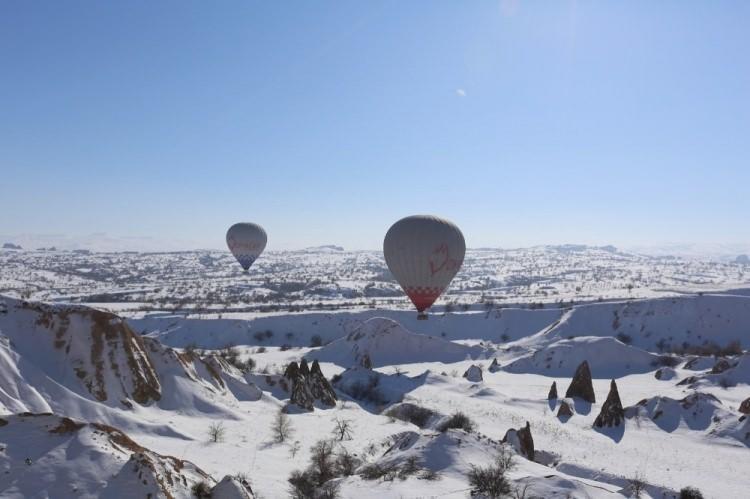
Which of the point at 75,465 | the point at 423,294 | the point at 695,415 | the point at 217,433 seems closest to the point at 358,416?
the point at 423,294

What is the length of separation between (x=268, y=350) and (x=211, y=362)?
4786 cm

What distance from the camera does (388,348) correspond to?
3113 inches

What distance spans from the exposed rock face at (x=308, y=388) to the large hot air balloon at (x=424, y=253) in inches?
482

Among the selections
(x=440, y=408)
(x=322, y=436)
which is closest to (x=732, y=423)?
(x=440, y=408)

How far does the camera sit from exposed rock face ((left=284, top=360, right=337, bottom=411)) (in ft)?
138

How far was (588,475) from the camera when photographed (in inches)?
1134

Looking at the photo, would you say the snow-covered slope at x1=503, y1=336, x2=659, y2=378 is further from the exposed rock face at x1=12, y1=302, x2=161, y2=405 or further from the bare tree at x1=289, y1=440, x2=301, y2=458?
the exposed rock face at x1=12, y1=302, x2=161, y2=405

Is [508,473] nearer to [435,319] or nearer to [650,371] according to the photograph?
[650,371]

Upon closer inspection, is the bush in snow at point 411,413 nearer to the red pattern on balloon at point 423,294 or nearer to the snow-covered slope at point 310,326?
the red pattern on balloon at point 423,294

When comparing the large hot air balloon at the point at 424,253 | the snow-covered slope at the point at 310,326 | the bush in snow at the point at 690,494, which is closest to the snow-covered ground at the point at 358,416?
the bush in snow at the point at 690,494

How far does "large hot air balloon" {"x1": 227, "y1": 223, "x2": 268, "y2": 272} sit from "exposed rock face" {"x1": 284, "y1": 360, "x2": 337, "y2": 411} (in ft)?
182

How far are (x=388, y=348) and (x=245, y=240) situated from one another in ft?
131

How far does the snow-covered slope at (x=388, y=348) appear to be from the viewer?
254ft

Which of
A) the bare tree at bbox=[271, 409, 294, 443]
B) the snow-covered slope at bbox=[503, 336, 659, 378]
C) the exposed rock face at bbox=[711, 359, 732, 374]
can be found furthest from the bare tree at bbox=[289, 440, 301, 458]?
the exposed rock face at bbox=[711, 359, 732, 374]
